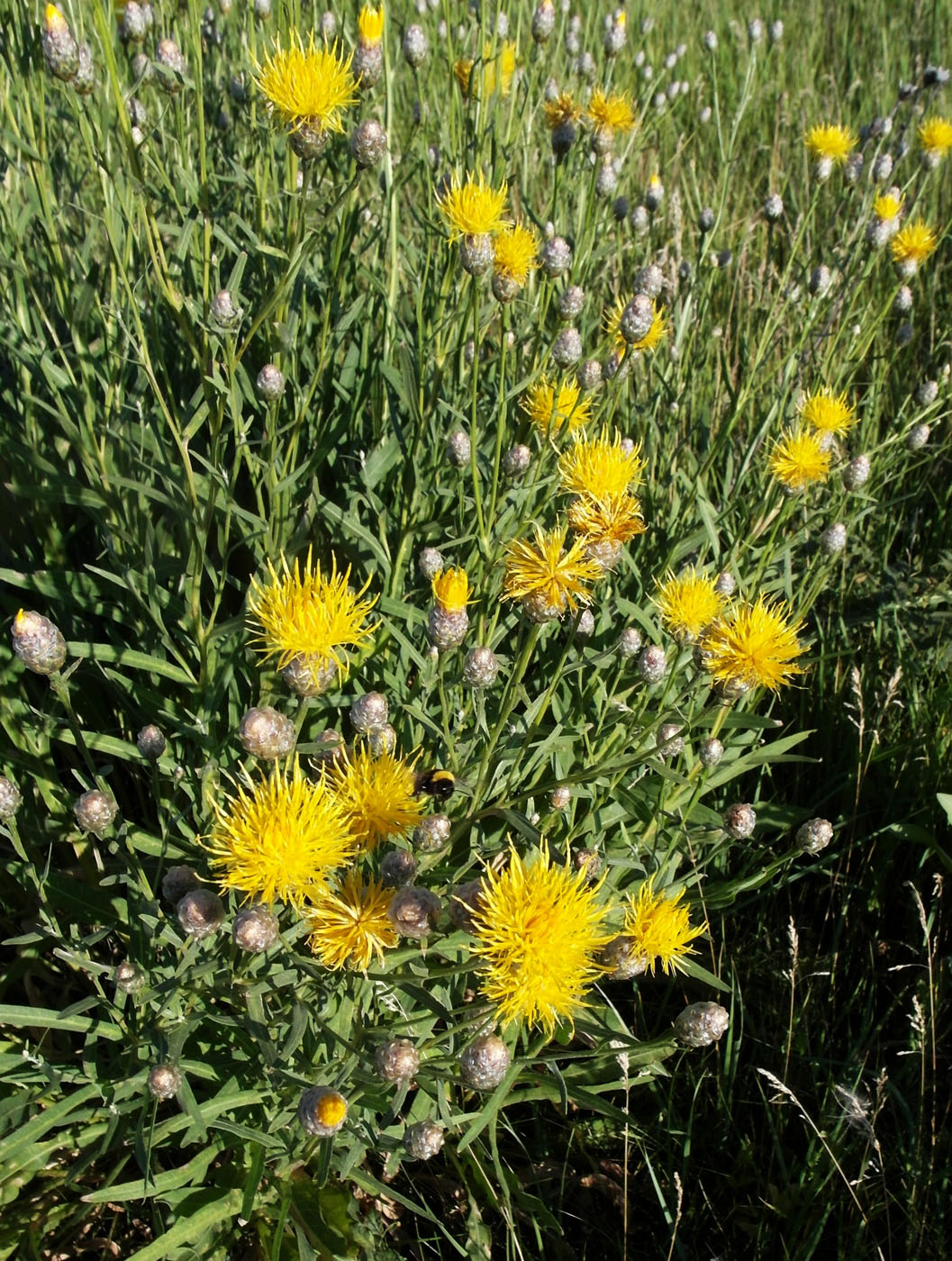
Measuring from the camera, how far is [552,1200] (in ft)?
7.41

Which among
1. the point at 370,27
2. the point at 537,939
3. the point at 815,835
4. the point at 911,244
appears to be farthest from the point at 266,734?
the point at 911,244

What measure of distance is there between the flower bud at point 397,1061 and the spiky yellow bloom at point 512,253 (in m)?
1.74

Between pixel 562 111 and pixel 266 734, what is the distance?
7.63 feet

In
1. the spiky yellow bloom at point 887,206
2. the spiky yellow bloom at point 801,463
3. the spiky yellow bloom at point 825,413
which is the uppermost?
the spiky yellow bloom at point 887,206

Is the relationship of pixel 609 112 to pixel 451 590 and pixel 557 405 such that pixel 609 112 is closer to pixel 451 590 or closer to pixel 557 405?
pixel 557 405

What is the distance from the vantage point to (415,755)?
7.54ft

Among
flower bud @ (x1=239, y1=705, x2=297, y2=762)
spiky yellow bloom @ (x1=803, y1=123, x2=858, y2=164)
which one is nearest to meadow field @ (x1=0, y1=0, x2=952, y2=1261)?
flower bud @ (x1=239, y1=705, x2=297, y2=762)

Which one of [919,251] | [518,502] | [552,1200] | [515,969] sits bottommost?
[552,1200]

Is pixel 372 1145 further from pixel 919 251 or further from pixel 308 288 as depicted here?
pixel 919 251

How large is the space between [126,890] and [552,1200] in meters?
1.22

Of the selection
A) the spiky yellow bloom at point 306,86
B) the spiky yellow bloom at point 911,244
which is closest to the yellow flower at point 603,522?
the spiky yellow bloom at point 306,86

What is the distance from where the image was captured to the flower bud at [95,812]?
1.76 meters

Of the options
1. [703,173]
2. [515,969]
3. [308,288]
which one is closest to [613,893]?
[515,969]

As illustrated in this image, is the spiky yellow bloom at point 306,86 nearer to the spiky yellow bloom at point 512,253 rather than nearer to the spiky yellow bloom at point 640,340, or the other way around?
the spiky yellow bloom at point 512,253
